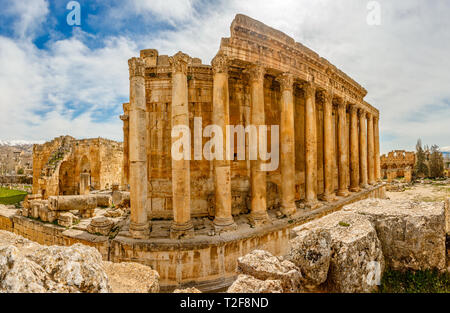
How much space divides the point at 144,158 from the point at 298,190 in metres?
10.2

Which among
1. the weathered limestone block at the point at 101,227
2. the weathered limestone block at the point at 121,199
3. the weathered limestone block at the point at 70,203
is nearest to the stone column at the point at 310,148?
the weathered limestone block at the point at 101,227

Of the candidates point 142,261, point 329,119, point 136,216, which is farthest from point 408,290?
point 329,119

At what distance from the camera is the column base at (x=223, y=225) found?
877cm

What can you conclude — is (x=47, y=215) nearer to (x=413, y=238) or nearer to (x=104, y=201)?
(x=104, y=201)

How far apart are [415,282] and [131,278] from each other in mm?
5196

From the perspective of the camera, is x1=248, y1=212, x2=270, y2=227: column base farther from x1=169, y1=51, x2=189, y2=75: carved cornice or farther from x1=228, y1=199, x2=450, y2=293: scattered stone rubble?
x1=169, y1=51, x2=189, y2=75: carved cornice

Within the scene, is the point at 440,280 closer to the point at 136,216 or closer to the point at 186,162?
the point at 186,162

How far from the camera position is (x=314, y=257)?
12.1 feet

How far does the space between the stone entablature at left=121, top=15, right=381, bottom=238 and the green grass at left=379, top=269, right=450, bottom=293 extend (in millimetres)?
5739

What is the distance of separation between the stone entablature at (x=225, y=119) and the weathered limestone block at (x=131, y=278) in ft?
14.1

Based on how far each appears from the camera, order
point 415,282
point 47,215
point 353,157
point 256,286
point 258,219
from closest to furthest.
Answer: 1. point 256,286
2. point 415,282
3. point 258,219
4. point 47,215
5. point 353,157

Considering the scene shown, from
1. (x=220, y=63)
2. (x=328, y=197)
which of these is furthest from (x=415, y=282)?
(x=328, y=197)

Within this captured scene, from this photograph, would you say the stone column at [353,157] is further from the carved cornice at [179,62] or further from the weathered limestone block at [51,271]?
the weathered limestone block at [51,271]

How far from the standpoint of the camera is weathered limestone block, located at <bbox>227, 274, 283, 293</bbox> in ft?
10.2
